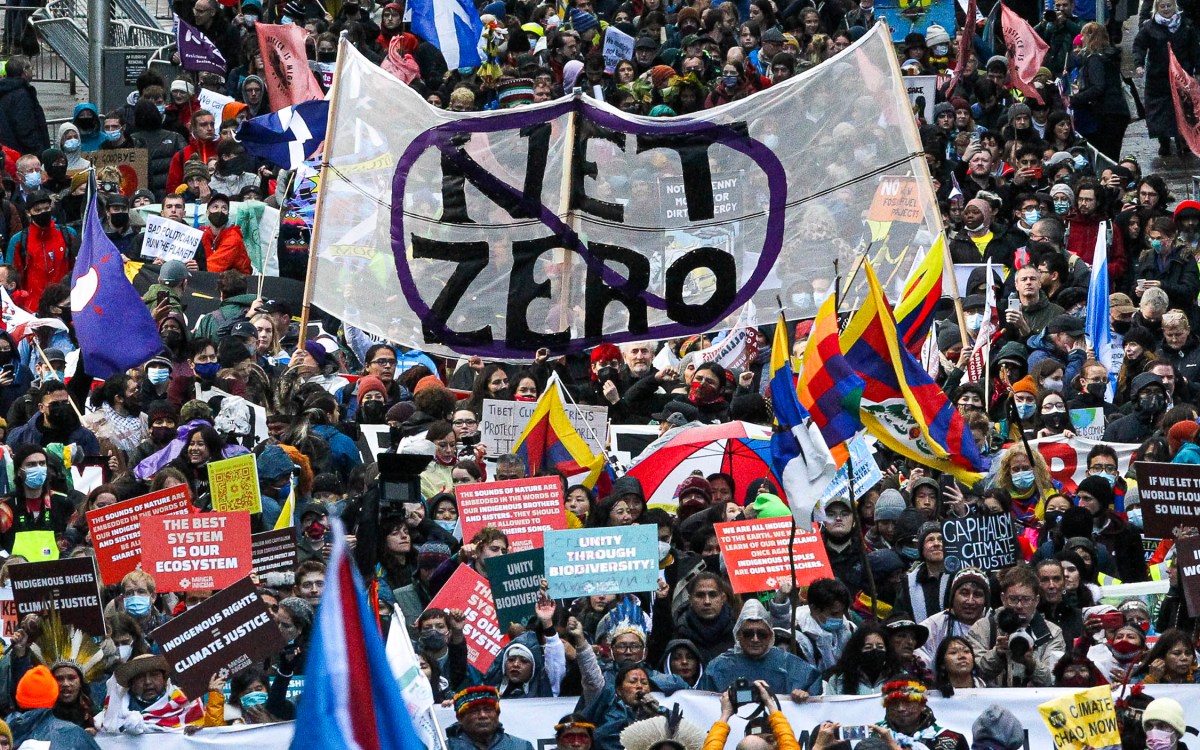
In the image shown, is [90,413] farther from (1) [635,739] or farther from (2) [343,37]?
(1) [635,739]

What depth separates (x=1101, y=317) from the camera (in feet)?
54.2

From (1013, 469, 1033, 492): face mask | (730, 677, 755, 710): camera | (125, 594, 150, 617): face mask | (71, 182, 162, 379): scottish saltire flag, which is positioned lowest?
(730, 677, 755, 710): camera

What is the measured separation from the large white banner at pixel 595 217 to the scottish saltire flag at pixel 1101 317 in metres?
1.28

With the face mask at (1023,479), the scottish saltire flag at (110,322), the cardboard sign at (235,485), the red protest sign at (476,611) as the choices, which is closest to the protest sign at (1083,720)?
the red protest sign at (476,611)

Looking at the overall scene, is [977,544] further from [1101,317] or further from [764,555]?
[1101,317]

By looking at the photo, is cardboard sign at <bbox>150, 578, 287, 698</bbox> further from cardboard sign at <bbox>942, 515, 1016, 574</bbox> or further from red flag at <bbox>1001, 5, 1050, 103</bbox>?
red flag at <bbox>1001, 5, 1050, 103</bbox>

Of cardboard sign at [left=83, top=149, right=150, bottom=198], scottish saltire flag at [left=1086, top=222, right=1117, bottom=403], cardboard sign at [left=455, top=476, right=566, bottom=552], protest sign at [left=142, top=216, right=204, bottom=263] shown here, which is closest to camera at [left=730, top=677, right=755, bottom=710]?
cardboard sign at [left=455, top=476, right=566, bottom=552]

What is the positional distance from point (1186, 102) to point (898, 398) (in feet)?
30.3

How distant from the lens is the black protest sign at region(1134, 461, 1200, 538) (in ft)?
42.3

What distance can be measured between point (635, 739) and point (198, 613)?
197 centimetres

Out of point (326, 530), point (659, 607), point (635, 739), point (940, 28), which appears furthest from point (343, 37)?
point (940, 28)

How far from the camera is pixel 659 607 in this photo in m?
12.5

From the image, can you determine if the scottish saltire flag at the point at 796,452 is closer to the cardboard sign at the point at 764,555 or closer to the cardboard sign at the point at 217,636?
the cardboard sign at the point at 764,555

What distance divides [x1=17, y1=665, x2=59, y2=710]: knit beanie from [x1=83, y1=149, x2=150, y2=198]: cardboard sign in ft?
32.6
